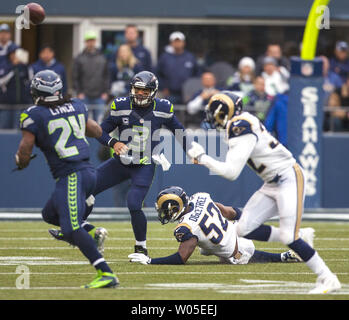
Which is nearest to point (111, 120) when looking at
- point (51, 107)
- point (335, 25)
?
point (51, 107)

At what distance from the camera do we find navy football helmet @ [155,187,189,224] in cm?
856

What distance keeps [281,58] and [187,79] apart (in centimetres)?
172

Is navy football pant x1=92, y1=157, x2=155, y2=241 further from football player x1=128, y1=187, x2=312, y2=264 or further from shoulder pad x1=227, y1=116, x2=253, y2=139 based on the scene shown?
shoulder pad x1=227, y1=116, x2=253, y2=139

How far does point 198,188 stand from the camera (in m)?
14.5

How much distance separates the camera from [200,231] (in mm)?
8422

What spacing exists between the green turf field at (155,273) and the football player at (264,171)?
0.29 m

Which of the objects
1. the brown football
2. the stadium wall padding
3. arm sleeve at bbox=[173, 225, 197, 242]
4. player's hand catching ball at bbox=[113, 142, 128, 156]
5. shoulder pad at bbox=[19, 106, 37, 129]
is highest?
the brown football

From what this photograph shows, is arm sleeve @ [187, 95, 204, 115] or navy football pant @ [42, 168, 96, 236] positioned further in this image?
arm sleeve @ [187, 95, 204, 115]

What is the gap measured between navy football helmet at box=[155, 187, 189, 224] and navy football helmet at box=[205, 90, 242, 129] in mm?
Result: 1236

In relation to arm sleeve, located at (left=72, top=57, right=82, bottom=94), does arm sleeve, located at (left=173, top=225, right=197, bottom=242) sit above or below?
below

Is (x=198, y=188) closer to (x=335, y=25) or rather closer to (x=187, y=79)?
(x=187, y=79)

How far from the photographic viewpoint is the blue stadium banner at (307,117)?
14141 millimetres

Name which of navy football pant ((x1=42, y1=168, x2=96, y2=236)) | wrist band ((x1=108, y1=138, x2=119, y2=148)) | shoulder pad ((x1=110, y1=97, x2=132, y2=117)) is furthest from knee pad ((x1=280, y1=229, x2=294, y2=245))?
shoulder pad ((x1=110, y1=97, x2=132, y2=117))

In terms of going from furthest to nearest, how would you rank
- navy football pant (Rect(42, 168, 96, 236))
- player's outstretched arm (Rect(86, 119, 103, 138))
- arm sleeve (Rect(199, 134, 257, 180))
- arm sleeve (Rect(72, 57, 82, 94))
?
arm sleeve (Rect(72, 57, 82, 94)) → player's outstretched arm (Rect(86, 119, 103, 138)) → navy football pant (Rect(42, 168, 96, 236)) → arm sleeve (Rect(199, 134, 257, 180))
